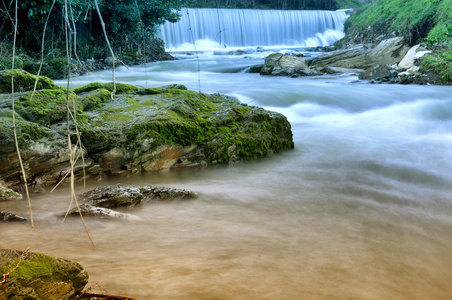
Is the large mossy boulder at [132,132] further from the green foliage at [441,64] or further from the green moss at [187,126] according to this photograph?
the green foliage at [441,64]

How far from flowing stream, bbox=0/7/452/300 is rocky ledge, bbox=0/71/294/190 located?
0.22 metres

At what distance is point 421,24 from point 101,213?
18.5 m

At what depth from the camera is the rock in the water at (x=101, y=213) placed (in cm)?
300

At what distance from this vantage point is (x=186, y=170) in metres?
4.71

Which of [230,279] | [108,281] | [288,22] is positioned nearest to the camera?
[108,281]

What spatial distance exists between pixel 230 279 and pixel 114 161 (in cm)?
264

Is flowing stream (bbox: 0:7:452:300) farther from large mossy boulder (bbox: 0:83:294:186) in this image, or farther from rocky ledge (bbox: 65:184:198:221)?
large mossy boulder (bbox: 0:83:294:186)

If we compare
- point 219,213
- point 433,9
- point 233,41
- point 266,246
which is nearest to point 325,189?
point 219,213

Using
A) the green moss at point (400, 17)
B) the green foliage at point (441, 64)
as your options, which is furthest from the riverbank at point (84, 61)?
the green moss at point (400, 17)

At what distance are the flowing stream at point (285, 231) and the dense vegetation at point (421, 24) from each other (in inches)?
284

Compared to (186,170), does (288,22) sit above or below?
above

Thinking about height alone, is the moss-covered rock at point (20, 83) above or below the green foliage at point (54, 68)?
below

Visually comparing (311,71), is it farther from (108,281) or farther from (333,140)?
(108,281)

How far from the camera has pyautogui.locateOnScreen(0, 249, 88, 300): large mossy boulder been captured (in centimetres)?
142
